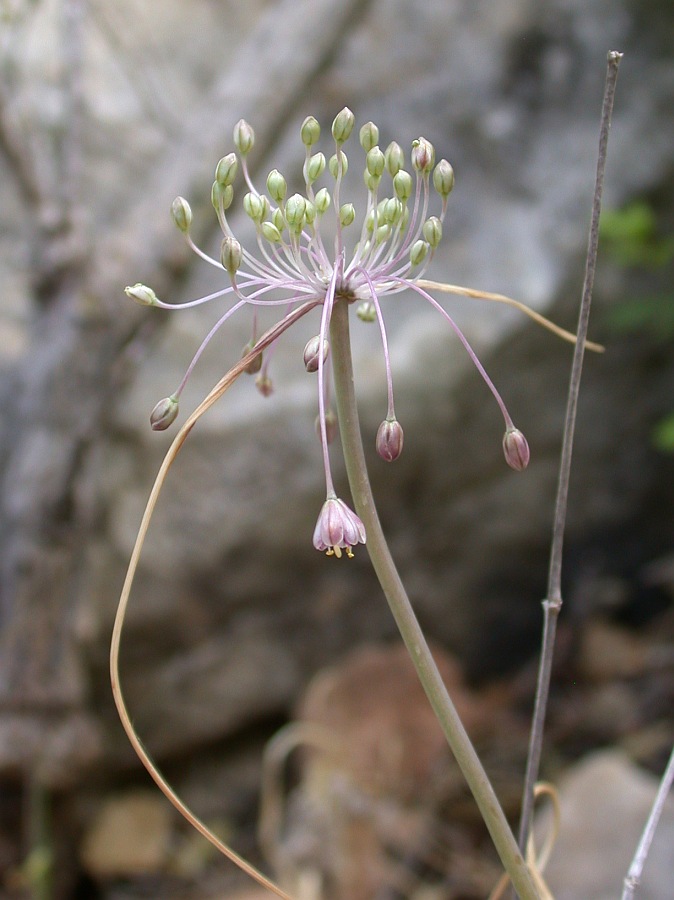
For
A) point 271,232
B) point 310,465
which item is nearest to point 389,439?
point 271,232

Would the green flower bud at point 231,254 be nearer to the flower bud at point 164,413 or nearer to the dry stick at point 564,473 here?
the flower bud at point 164,413

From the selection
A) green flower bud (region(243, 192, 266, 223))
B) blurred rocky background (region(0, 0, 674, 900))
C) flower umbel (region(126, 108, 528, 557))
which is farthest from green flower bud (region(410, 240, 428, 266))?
blurred rocky background (region(0, 0, 674, 900))

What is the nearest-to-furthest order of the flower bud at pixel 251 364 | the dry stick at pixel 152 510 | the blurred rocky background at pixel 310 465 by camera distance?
1. the dry stick at pixel 152 510
2. the flower bud at pixel 251 364
3. the blurred rocky background at pixel 310 465

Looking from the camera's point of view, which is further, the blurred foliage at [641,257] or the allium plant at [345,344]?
the blurred foliage at [641,257]

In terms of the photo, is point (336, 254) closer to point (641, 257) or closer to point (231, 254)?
point (231, 254)

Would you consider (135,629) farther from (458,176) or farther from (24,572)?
(458,176)

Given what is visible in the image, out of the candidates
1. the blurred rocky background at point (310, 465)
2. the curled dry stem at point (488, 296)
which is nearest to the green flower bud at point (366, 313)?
the curled dry stem at point (488, 296)

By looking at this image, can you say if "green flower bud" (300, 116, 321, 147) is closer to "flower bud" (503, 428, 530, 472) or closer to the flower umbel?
the flower umbel
